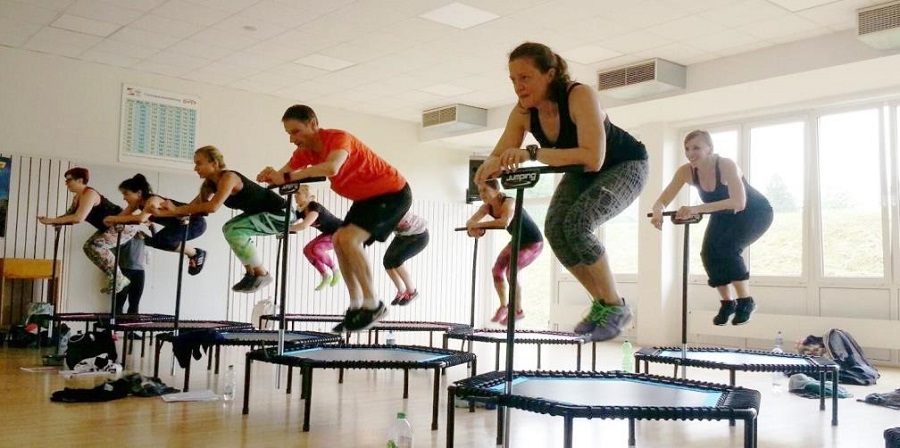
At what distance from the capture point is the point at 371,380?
523 cm

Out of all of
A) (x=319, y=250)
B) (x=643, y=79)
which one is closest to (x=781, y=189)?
(x=643, y=79)

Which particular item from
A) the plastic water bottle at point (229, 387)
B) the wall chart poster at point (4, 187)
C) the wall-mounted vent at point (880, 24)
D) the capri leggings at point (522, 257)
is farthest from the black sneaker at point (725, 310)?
the wall chart poster at point (4, 187)

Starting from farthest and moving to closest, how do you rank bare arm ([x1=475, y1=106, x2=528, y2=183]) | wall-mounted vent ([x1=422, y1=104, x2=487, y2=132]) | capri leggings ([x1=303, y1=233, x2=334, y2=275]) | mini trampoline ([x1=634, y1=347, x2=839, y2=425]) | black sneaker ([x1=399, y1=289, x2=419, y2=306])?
wall-mounted vent ([x1=422, y1=104, x2=487, y2=132]) < capri leggings ([x1=303, y1=233, x2=334, y2=275]) < black sneaker ([x1=399, y1=289, x2=419, y2=306]) < mini trampoline ([x1=634, y1=347, x2=839, y2=425]) < bare arm ([x1=475, y1=106, x2=528, y2=183])

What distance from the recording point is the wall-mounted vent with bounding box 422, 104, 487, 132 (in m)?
9.66

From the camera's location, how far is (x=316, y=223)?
596 cm

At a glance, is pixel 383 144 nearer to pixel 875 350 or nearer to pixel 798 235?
pixel 798 235

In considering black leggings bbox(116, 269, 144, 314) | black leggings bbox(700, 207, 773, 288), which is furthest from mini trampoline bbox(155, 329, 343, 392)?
black leggings bbox(116, 269, 144, 314)

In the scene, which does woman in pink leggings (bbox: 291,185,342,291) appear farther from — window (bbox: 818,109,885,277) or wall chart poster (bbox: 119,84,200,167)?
window (bbox: 818,109,885,277)

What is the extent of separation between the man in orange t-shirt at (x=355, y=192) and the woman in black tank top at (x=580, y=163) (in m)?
1.24

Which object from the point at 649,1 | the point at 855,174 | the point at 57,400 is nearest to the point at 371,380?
the point at 57,400

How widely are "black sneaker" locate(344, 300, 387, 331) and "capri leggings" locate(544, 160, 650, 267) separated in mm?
1348

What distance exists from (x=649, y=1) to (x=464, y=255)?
6180 mm

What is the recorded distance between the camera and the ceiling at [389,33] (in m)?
6.22

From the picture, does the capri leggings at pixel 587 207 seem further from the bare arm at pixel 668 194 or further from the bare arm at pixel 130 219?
the bare arm at pixel 130 219
